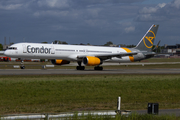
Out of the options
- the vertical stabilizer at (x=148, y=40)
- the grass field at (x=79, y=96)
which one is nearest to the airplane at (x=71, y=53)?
the vertical stabilizer at (x=148, y=40)

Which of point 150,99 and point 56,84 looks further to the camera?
point 56,84

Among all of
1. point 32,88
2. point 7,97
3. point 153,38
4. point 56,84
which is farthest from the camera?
point 153,38

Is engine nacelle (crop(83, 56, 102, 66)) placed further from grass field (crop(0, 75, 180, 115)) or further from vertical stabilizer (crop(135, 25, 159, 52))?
grass field (crop(0, 75, 180, 115))

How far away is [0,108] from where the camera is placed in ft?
47.8

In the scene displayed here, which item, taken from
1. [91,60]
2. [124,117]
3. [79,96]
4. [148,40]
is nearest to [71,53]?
[91,60]

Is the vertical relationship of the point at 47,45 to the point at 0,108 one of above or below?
above

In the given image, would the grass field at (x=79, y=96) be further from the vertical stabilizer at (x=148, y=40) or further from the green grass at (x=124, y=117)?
the vertical stabilizer at (x=148, y=40)

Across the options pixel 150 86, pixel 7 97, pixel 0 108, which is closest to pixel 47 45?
pixel 150 86

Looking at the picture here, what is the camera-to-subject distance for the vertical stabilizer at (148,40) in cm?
5298

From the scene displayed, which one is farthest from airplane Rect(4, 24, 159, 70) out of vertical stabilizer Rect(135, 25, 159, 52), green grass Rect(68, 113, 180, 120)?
green grass Rect(68, 113, 180, 120)

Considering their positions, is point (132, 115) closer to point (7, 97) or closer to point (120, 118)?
Answer: point (120, 118)

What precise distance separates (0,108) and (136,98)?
31.1 feet

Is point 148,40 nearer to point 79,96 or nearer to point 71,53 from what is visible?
point 71,53

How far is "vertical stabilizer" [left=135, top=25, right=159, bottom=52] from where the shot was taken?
52984 millimetres
